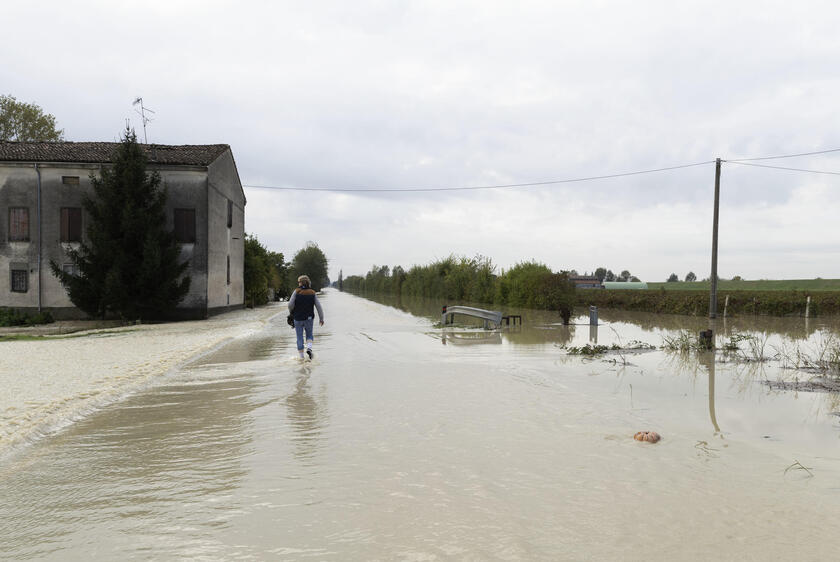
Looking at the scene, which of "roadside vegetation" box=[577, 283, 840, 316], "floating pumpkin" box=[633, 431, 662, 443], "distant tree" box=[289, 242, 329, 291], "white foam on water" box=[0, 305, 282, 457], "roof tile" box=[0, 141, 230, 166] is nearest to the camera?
"floating pumpkin" box=[633, 431, 662, 443]

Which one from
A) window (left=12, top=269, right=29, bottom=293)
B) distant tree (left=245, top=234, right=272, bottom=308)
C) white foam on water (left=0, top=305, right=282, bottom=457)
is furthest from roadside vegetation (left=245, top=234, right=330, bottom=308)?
white foam on water (left=0, top=305, right=282, bottom=457)

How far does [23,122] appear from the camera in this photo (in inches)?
1892

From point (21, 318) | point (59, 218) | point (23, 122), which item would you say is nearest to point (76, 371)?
point (21, 318)

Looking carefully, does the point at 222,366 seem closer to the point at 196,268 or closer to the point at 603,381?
the point at 603,381

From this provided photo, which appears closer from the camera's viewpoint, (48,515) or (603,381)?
(48,515)

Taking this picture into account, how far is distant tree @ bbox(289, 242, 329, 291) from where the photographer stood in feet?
328

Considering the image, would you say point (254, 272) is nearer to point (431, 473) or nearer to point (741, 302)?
point (741, 302)

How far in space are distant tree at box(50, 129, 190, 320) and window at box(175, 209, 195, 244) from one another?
2234 millimetres

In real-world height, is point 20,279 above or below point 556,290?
above

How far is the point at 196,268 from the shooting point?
28.9m

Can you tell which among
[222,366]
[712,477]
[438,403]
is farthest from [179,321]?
[712,477]

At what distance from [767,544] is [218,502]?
4.24 metres

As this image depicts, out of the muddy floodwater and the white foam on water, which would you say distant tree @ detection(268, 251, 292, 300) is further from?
the muddy floodwater

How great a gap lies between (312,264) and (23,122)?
5624 centimetres
